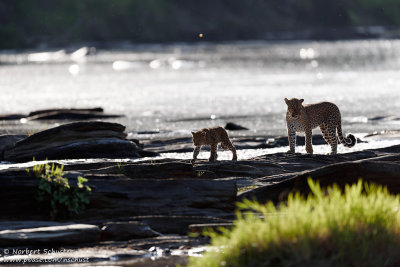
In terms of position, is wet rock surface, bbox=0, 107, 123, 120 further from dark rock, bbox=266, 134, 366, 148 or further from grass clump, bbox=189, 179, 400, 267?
grass clump, bbox=189, 179, 400, 267

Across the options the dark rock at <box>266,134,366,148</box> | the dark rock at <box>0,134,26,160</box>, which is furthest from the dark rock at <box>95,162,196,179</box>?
the dark rock at <box>266,134,366,148</box>

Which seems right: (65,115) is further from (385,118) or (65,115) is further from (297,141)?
(297,141)

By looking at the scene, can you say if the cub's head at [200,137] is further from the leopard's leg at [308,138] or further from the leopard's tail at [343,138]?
the leopard's tail at [343,138]

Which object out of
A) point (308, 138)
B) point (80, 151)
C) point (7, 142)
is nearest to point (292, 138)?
point (308, 138)

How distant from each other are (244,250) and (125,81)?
85245 mm

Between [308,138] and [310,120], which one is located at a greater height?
[310,120]

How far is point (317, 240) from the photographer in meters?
11.0

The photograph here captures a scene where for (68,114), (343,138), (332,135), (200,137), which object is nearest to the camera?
(200,137)

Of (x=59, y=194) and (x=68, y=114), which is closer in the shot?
(x=59, y=194)

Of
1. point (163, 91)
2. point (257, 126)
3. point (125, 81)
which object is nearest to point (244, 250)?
point (257, 126)

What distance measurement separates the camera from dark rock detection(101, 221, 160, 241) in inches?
587

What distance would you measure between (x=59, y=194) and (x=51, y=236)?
106 centimetres

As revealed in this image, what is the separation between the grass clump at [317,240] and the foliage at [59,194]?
14.7 feet

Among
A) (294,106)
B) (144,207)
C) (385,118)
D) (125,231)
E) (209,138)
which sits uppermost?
(385,118)
